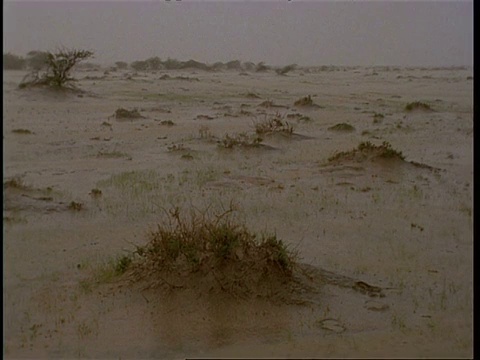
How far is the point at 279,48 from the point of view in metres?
2.71

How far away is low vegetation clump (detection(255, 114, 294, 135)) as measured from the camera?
2.67 m

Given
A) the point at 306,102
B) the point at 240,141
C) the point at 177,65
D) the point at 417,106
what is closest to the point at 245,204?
the point at 240,141

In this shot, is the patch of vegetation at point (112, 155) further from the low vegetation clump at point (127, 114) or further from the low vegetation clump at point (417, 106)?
the low vegetation clump at point (417, 106)

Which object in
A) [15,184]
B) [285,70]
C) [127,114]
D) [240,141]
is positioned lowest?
[15,184]

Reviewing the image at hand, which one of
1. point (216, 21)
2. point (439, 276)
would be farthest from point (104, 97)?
point (439, 276)

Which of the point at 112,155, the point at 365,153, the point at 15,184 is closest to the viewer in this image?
the point at 15,184

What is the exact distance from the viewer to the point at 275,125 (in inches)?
105

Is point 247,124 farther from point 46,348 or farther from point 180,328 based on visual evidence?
point 46,348

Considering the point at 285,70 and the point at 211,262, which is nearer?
the point at 211,262

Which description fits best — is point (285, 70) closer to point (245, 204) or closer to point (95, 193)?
point (245, 204)

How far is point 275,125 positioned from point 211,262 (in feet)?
1.92

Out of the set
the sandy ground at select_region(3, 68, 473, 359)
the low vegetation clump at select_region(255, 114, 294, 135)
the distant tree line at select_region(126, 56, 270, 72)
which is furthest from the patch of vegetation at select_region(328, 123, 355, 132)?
the distant tree line at select_region(126, 56, 270, 72)

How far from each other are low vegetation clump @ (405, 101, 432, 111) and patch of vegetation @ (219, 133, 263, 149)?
2.00 feet
